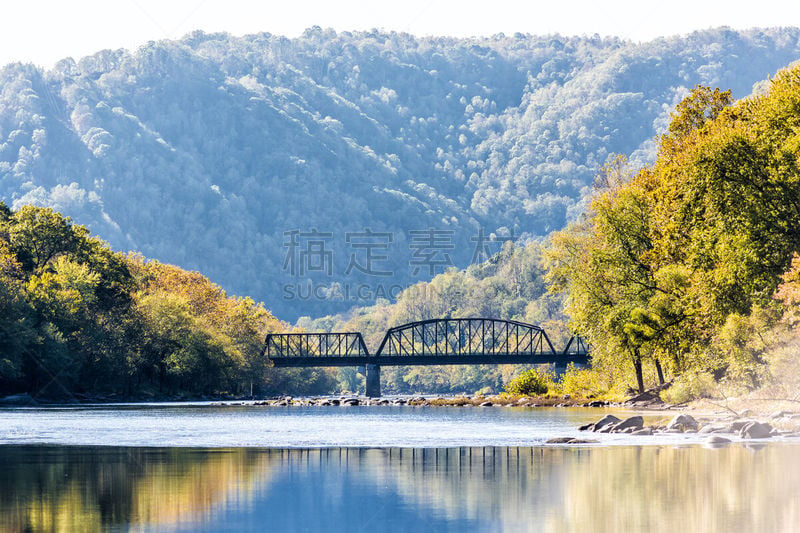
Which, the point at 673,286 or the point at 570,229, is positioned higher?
the point at 570,229

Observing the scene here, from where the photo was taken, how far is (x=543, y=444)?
118 ft

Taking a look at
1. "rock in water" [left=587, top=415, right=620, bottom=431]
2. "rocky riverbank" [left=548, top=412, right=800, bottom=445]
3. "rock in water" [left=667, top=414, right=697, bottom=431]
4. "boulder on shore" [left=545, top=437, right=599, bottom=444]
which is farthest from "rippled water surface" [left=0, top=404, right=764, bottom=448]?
"rock in water" [left=667, top=414, right=697, bottom=431]

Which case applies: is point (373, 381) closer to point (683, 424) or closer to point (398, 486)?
point (683, 424)

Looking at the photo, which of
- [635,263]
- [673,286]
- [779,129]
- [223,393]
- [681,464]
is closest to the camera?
[681,464]

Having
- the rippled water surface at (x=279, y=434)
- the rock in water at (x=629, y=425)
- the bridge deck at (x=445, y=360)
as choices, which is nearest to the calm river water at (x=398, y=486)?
the rippled water surface at (x=279, y=434)

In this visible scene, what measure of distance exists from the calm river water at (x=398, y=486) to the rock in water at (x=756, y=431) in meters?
1.93

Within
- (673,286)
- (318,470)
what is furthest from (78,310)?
(318,470)

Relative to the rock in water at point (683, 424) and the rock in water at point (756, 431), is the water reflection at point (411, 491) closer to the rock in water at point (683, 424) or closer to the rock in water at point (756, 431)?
the rock in water at point (756, 431)

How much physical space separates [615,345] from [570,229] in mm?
19787

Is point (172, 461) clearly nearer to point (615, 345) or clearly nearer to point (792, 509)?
point (792, 509)

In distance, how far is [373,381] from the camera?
159625mm

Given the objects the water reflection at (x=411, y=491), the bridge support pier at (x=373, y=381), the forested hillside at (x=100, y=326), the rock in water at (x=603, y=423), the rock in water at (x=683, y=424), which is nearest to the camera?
the water reflection at (x=411, y=491)

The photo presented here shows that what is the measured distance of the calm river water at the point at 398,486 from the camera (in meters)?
18.1

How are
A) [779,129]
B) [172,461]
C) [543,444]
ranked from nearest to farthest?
[172,461] → [543,444] → [779,129]
